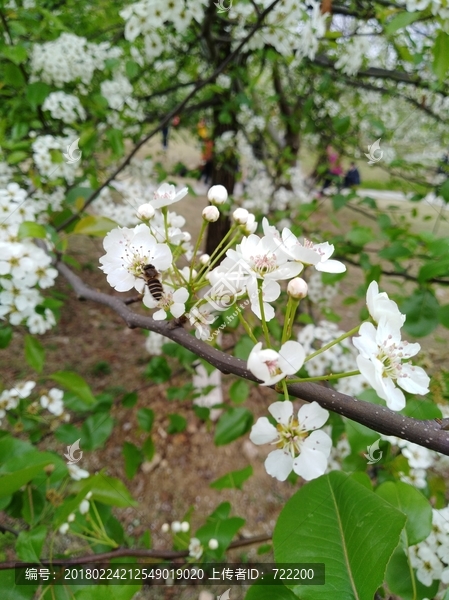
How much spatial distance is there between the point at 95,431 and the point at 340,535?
1.15m

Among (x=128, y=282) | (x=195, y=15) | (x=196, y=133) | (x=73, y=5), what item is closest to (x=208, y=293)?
(x=128, y=282)

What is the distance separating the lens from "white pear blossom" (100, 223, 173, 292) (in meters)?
0.67

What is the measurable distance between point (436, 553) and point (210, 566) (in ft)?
2.32

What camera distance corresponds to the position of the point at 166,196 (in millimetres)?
778

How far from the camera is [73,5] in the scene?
299cm

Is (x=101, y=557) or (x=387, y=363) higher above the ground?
(x=387, y=363)

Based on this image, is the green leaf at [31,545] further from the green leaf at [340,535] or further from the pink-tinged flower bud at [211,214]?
the pink-tinged flower bud at [211,214]

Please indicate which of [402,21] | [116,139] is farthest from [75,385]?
[402,21]

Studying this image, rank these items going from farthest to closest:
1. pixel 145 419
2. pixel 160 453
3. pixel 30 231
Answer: pixel 160 453 → pixel 145 419 → pixel 30 231

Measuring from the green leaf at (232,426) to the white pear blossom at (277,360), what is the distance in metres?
1.20

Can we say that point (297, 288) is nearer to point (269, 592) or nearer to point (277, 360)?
point (277, 360)

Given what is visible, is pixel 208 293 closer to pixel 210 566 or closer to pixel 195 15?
pixel 210 566

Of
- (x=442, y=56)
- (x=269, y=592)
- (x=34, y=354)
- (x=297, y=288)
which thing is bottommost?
(x=34, y=354)

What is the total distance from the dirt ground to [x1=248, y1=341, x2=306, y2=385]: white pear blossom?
1561 mm
